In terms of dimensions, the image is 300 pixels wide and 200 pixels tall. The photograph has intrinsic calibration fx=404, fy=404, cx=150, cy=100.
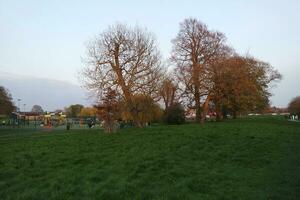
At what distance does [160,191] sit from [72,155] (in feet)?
25.6

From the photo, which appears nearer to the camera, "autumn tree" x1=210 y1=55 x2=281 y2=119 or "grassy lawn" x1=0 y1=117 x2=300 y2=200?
"grassy lawn" x1=0 y1=117 x2=300 y2=200

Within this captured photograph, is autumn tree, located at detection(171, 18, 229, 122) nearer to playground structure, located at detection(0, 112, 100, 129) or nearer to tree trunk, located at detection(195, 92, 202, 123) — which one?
tree trunk, located at detection(195, 92, 202, 123)

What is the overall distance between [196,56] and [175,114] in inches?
345

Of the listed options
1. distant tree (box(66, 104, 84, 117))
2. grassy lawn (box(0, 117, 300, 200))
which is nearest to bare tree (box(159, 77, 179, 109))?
grassy lawn (box(0, 117, 300, 200))

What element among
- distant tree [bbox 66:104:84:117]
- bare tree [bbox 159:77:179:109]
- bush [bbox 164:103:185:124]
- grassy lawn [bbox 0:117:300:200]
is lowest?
grassy lawn [bbox 0:117:300:200]

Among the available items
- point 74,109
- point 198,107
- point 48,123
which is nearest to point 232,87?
point 198,107

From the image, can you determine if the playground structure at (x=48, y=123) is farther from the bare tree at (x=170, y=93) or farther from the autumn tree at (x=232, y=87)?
the autumn tree at (x=232, y=87)

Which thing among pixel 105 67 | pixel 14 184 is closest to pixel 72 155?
pixel 14 184

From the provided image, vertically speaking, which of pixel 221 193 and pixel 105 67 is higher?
pixel 105 67

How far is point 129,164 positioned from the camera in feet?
44.8

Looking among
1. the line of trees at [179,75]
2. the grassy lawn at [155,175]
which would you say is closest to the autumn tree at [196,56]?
the line of trees at [179,75]

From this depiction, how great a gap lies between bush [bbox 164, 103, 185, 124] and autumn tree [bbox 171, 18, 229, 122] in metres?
2.01

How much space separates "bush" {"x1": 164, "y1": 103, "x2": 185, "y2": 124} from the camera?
187 ft

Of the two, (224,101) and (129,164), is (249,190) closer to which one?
(129,164)
